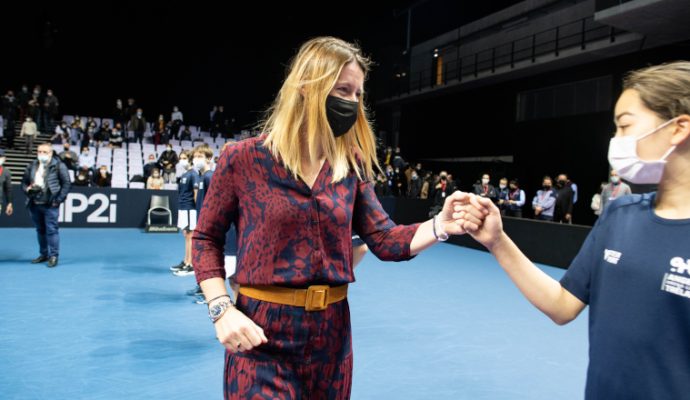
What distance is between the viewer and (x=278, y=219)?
1585mm

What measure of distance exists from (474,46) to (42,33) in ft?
64.1

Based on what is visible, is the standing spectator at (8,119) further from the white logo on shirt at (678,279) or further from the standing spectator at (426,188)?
the white logo on shirt at (678,279)

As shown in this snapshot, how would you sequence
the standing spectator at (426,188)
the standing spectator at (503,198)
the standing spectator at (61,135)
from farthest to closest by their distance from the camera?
the standing spectator at (61,135) < the standing spectator at (426,188) < the standing spectator at (503,198)

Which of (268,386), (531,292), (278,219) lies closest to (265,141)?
(278,219)

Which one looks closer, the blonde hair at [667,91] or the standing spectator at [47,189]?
the blonde hair at [667,91]

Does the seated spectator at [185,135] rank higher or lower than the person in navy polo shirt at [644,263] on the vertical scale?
higher

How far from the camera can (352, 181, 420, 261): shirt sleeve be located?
1830 mm

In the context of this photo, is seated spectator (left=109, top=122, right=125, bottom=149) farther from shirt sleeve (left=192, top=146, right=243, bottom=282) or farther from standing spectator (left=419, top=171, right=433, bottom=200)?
shirt sleeve (left=192, top=146, right=243, bottom=282)

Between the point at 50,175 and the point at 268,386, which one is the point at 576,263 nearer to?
the point at 268,386

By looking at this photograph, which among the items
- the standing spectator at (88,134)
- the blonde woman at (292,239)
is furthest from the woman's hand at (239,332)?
the standing spectator at (88,134)

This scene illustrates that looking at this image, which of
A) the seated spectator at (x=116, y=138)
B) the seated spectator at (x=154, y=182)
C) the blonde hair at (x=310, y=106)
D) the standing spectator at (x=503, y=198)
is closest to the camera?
the blonde hair at (x=310, y=106)

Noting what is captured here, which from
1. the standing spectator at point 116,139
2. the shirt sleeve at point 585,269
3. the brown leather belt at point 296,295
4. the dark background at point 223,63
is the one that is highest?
the dark background at point 223,63

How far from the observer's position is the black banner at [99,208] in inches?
519

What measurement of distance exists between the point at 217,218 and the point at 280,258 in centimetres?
25
